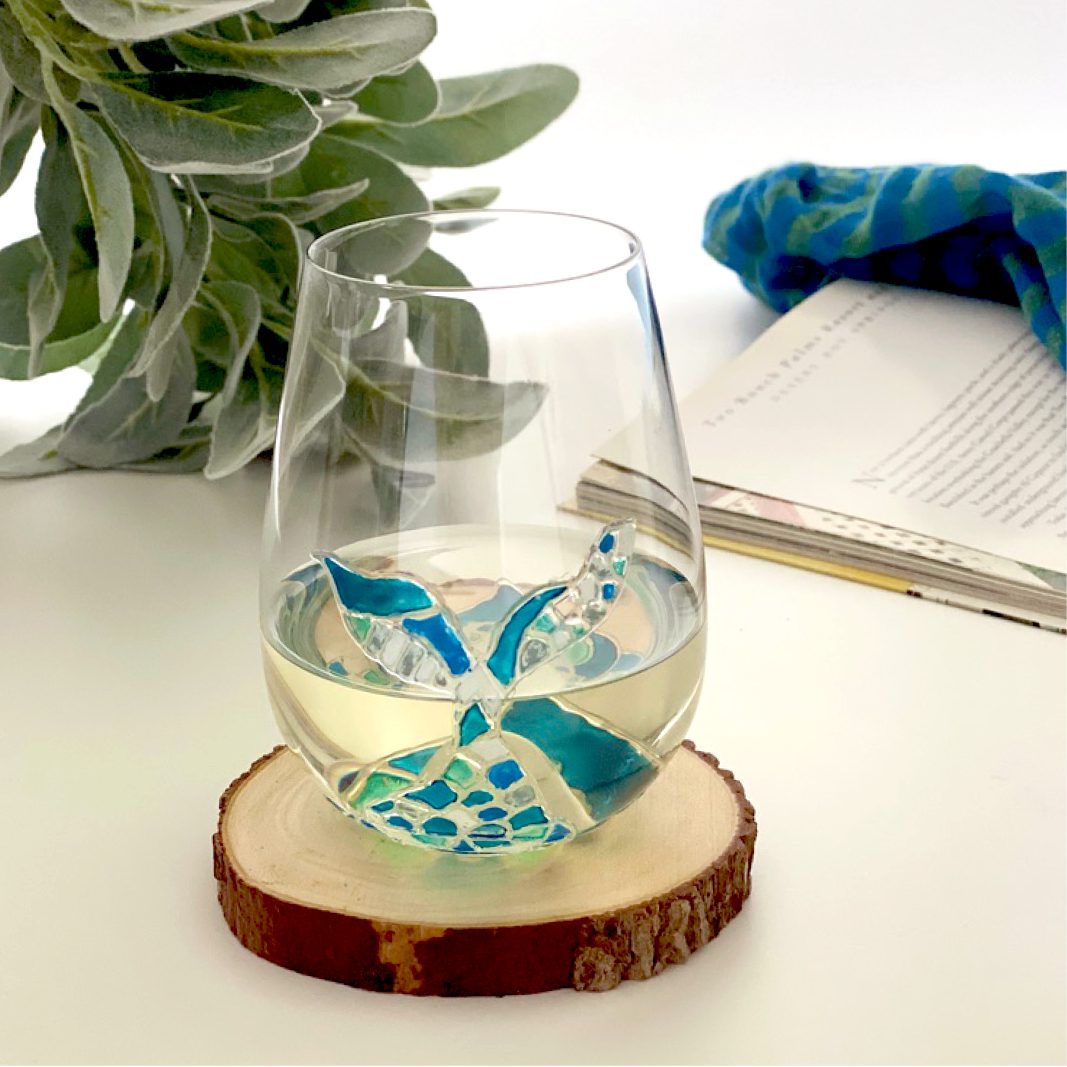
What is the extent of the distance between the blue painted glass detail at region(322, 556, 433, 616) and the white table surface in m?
0.12

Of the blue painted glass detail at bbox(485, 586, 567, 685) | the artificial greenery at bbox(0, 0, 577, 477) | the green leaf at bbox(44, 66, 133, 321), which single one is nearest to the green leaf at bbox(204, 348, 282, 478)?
the artificial greenery at bbox(0, 0, 577, 477)

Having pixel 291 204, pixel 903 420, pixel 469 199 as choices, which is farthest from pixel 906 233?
pixel 291 204

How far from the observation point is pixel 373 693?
19.3 inches

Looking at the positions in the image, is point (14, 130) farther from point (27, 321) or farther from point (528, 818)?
point (528, 818)

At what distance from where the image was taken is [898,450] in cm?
90

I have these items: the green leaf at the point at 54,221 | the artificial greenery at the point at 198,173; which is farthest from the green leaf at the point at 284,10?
the green leaf at the point at 54,221

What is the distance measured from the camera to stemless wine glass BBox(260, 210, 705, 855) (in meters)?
0.48

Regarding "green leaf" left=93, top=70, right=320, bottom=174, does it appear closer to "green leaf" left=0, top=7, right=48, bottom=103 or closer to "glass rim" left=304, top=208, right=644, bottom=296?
"green leaf" left=0, top=7, right=48, bottom=103

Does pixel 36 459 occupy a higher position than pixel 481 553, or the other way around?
pixel 481 553

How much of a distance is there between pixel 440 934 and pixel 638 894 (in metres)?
0.06

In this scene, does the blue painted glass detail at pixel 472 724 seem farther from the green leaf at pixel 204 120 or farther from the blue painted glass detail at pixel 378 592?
the green leaf at pixel 204 120

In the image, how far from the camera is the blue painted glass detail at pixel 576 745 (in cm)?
49

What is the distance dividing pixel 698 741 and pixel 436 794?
189 millimetres

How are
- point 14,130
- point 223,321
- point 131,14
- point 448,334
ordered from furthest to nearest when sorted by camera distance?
point 223,321 → point 14,130 → point 131,14 → point 448,334
